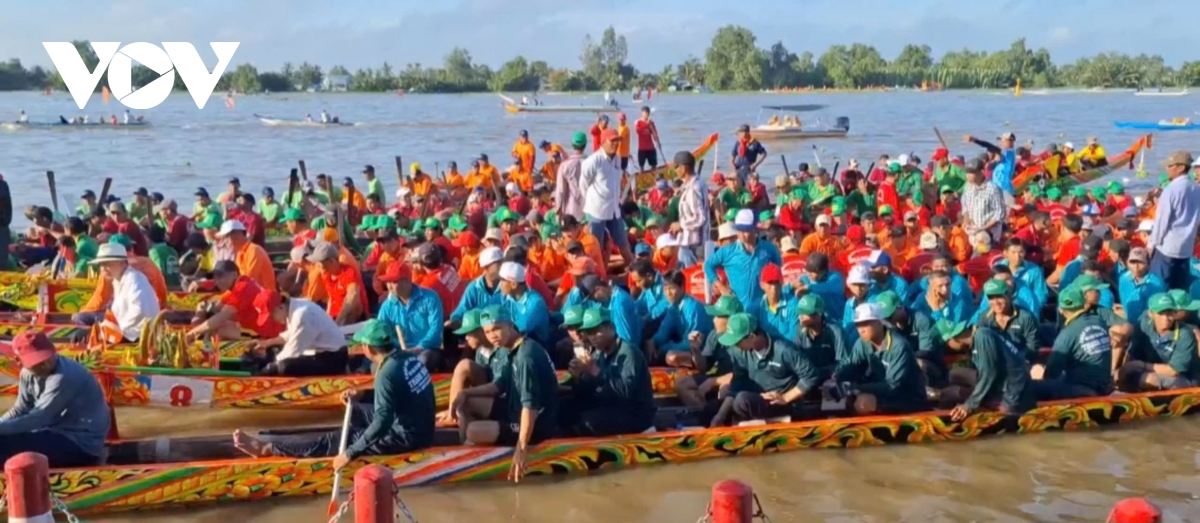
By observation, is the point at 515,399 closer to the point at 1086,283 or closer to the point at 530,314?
the point at 530,314

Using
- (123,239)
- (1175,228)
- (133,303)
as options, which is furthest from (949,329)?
(123,239)

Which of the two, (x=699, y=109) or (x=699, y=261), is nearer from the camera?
(x=699, y=261)

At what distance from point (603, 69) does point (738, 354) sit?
115009mm

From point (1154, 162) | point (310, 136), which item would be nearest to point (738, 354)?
point (1154, 162)

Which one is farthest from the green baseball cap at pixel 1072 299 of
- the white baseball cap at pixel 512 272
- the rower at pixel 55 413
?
the rower at pixel 55 413

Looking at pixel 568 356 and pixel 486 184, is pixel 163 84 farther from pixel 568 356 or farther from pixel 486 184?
pixel 568 356

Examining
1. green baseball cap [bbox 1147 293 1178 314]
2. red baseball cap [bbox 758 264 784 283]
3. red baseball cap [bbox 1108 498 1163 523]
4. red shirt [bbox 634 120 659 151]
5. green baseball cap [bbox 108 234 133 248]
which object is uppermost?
red shirt [bbox 634 120 659 151]

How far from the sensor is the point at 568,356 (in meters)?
10.8

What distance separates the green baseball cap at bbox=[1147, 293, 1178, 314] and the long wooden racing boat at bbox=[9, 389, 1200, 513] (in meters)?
0.66

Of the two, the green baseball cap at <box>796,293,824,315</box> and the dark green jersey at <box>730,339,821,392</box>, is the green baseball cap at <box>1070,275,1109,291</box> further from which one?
the dark green jersey at <box>730,339,821,392</box>

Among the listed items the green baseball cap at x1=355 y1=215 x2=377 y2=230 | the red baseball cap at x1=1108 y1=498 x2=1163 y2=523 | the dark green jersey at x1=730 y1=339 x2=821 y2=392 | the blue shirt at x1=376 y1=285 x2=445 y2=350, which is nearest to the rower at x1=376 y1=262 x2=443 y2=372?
the blue shirt at x1=376 y1=285 x2=445 y2=350

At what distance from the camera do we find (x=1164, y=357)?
1027 centimetres

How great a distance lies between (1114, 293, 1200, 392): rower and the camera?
10.0 meters

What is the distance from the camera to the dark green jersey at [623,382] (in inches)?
345
